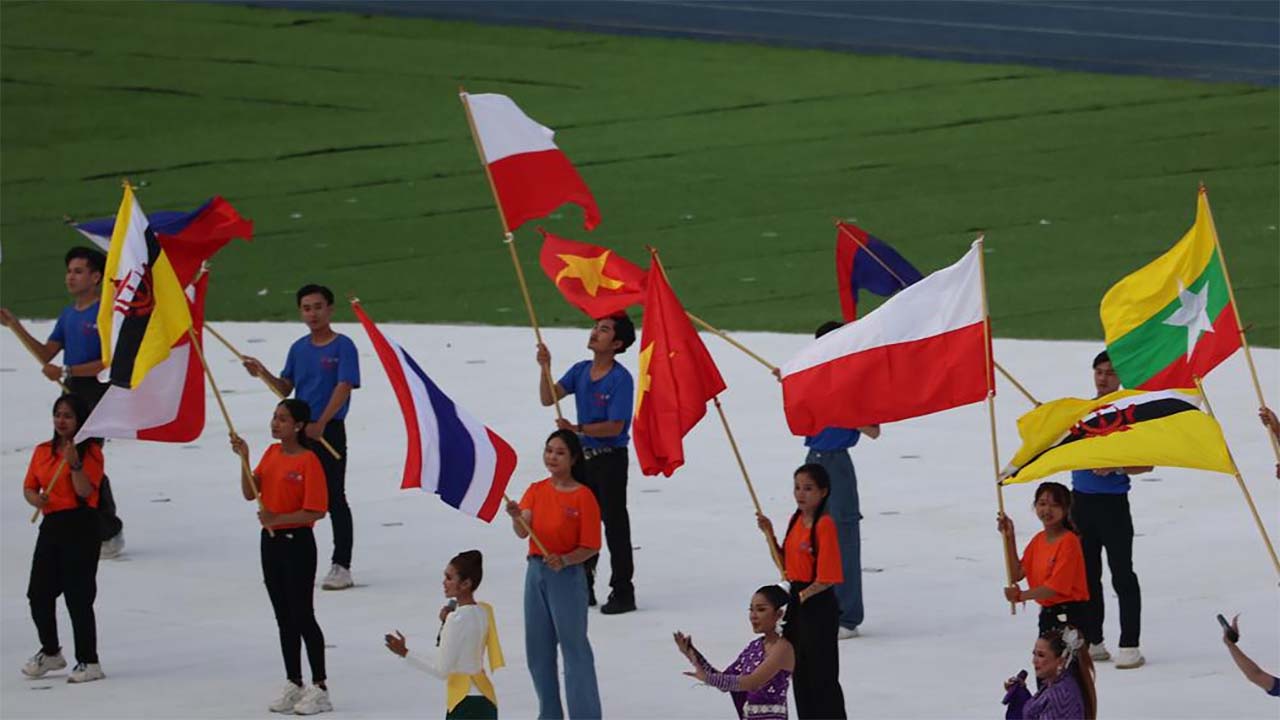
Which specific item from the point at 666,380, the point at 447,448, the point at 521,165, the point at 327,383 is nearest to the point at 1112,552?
the point at 666,380

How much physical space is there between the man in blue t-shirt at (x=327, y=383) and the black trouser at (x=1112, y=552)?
401cm

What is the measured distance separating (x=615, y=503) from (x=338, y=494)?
1.71 m

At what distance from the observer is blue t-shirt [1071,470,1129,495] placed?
11.6 meters

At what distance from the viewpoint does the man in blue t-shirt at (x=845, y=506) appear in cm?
1220

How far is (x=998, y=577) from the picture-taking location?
13375 mm

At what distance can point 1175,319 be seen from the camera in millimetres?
11266

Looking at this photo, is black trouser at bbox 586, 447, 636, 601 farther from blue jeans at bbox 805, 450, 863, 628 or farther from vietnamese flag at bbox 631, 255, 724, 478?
vietnamese flag at bbox 631, 255, 724, 478

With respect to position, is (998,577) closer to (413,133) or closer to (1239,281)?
(1239,281)

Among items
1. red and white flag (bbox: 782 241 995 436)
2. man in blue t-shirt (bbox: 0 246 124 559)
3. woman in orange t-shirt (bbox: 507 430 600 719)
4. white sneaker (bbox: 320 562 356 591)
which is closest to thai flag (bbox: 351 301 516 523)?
woman in orange t-shirt (bbox: 507 430 600 719)

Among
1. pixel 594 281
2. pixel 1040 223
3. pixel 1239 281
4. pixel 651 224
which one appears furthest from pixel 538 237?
pixel 594 281

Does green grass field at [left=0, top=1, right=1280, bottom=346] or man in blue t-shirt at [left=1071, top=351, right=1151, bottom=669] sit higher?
green grass field at [left=0, top=1, right=1280, bottom=346]

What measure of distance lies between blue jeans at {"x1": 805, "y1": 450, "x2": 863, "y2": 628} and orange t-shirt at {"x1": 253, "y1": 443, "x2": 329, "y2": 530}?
2608 millimetres

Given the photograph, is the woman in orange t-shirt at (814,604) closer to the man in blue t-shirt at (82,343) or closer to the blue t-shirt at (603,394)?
the blue t-shirt at (603,394)

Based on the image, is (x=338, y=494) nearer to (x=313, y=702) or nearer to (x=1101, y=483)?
(x=313, y=702)
